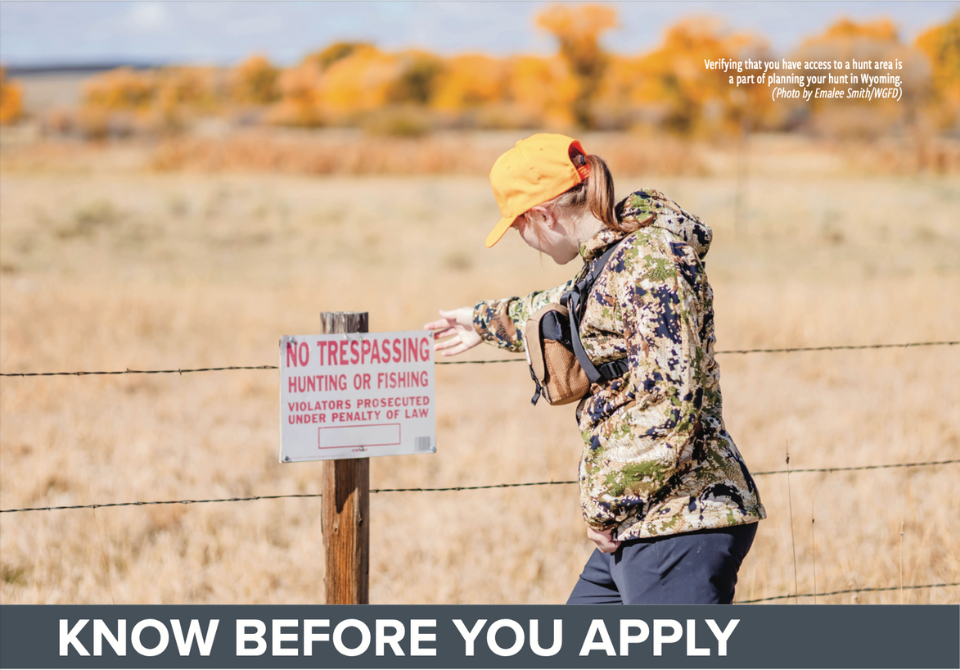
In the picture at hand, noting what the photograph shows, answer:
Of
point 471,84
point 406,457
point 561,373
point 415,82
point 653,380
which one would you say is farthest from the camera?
point 415,82

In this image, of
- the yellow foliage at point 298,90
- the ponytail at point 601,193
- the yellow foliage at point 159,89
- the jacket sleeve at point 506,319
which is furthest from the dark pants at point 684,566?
the yellow foliage at point 159,89

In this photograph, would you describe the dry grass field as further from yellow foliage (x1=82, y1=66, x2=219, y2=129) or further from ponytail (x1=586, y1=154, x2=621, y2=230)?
yellow foliage (x1=82, y1=66, x2=219, y2=129)

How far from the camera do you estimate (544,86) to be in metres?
73.9

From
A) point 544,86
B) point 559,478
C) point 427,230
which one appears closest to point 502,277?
point 427,230

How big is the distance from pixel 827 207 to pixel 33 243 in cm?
1807

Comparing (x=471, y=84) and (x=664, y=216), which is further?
(x=471, y=84)

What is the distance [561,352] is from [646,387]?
30 centimetres

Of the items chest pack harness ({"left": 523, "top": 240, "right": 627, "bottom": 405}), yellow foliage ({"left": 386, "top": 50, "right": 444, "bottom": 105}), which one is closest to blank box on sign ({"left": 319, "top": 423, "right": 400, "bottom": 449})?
chest pack harness ({"left": 523, "top": 240, "right": 627, "bottom": 405})

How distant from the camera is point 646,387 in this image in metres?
2.18

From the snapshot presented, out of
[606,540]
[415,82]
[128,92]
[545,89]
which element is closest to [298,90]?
[415,82]

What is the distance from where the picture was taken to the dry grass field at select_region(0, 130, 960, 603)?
468 cm

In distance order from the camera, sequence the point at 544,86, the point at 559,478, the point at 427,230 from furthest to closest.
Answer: the point at 544,86 → the point at 427,230 → the point at 559,478

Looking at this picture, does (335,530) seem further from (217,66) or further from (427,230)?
(217,66)

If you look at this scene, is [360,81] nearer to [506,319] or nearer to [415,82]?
[415,82]
